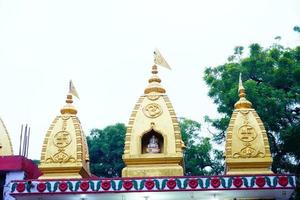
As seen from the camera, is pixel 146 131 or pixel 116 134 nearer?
pixel 146 131

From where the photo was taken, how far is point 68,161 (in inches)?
584

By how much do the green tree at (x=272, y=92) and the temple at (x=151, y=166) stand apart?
5581mm

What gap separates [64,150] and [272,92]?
34.9 ft

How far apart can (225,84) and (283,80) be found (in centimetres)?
287

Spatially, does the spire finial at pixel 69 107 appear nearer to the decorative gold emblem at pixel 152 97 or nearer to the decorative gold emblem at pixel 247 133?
the decorative gold emblem at pixel 152 97

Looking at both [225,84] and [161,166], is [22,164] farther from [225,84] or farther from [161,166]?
[225,84]

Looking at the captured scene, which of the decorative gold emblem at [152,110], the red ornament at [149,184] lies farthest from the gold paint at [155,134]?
the red ornament at [149,184]

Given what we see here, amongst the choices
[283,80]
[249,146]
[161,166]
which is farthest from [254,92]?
[161,166]

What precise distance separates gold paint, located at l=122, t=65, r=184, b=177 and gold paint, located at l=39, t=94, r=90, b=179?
5.19 ft

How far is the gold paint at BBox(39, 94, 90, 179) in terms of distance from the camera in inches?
579

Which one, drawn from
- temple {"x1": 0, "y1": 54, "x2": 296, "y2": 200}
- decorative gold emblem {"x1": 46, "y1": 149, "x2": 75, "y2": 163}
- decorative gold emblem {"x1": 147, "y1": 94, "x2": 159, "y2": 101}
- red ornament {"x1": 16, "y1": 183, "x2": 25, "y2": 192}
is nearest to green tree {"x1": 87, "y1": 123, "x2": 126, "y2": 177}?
temple {"x1": 0, "y1": 54, "x2": 296, "y2": 200}

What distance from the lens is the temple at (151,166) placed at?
12.9 m

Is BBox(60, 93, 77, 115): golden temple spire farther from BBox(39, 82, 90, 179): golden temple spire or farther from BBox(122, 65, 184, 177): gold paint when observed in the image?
BBox(122, 65, 184, 177): gold paint

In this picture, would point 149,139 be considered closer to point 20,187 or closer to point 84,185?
point 84,185
